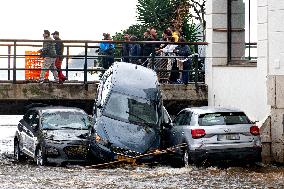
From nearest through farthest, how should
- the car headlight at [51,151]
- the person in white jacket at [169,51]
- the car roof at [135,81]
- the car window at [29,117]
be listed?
the car headlight at [51,151] < the car roof at [135,81] < the car window at [29,117] < the person in white jacket at [169,51]

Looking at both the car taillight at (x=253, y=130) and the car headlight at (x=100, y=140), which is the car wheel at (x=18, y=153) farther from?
the car taillight at (x=253, y=130)

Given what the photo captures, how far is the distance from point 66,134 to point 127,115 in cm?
162

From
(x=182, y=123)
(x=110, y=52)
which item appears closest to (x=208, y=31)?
(x=110, y=52)

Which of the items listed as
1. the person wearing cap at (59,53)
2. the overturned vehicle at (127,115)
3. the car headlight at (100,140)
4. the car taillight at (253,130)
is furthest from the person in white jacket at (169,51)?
the car taillight at (253,130)

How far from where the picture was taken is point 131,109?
20234 millimetres

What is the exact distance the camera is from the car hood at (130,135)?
19141mm

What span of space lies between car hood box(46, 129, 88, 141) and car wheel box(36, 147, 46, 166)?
0.43 meters

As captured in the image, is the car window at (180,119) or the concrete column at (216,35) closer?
the car window at (180,119)

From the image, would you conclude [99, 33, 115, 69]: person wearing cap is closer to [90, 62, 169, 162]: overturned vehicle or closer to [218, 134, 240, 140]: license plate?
[90, 62, 169, 162]: overturned vehicle

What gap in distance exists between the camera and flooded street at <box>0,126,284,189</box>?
621 inches

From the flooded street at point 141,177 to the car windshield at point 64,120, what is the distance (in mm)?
1196

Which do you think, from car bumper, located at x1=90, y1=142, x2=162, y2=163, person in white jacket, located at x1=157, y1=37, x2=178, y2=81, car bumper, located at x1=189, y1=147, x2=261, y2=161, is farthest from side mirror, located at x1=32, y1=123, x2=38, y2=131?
person in white jacket, located at x1=157, y1=37, x2=178, y2=81

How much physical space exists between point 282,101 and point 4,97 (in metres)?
8.12

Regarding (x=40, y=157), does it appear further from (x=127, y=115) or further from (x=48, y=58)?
(x=48, y=58)
